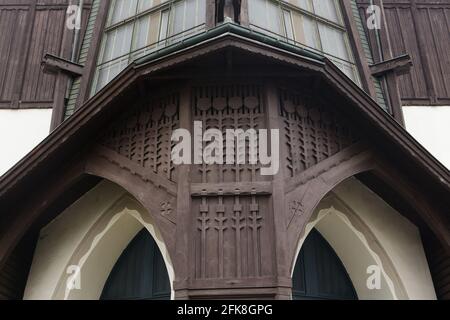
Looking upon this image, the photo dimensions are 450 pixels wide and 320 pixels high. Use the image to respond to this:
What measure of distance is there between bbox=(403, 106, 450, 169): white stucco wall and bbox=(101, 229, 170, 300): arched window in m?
5.29

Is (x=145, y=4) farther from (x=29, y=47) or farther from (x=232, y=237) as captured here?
(x=232, y=237)

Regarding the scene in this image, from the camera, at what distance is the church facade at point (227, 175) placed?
6.45 metres

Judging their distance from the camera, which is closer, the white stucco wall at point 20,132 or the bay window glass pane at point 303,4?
the bay window glass pane at point 303,4

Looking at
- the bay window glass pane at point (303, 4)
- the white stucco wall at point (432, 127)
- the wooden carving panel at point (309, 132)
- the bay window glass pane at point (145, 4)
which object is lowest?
the wooden carving panel at point (309, 132)

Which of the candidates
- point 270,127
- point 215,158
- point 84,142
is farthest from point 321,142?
point 84,142

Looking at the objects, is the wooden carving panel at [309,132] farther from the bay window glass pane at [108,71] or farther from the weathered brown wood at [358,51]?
the bay window glass pane at [108,71]

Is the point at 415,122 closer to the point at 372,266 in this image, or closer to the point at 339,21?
the point at 339,21

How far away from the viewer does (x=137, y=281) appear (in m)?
8.47

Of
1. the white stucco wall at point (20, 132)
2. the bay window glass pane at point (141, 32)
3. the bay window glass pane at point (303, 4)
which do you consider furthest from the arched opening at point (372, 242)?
the white stucco wall at point (20, 132)

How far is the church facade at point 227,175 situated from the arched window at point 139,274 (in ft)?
0.06

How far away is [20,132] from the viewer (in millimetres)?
10633

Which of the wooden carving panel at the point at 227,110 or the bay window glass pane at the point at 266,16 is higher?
the bay window glass pane at the point at 266,16

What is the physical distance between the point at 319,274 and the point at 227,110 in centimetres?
312

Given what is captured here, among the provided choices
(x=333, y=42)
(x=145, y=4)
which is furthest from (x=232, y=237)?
(x=145, y=4)
